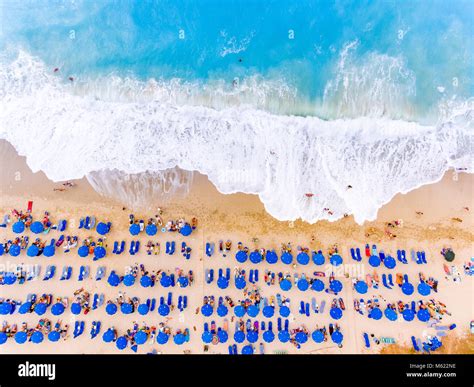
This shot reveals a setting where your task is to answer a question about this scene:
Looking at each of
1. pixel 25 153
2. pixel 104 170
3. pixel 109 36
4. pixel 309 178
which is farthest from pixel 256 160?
pixel 25 153

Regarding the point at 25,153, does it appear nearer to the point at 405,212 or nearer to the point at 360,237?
the point at 360,237

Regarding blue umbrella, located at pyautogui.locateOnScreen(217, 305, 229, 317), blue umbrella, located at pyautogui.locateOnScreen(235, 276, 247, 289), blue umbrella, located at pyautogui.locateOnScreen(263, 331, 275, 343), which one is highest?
blue umbrella, located at pyautogui.locateOnScreen(235, 276, 247, 289)

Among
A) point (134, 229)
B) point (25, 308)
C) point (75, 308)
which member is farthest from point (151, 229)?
point (25, 308)

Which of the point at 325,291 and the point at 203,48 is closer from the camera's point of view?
the point at 325,291

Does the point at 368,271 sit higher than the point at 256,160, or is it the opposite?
the point at 256,160

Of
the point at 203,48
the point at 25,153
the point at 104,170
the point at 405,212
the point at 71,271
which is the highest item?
the point at 203,48

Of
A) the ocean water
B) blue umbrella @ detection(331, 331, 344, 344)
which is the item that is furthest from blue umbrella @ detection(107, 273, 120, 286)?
blue umbrella @ detection(331, 331, 344, 344)

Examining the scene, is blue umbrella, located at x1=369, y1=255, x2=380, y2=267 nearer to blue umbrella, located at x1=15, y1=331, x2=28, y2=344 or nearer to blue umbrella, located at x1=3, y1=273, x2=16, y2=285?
blue umbrella, located at x1=15, y1=331, x2=28, y2=344
